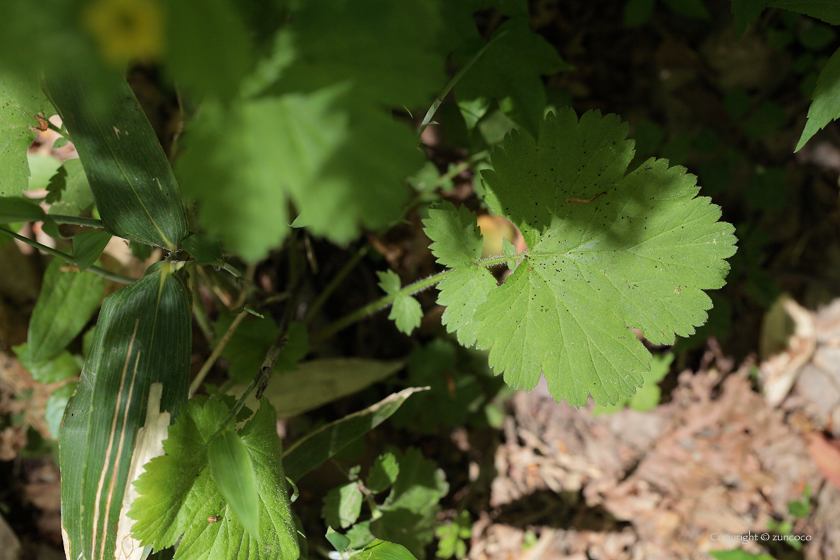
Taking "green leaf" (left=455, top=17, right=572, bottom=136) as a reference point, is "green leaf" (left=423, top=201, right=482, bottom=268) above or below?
below

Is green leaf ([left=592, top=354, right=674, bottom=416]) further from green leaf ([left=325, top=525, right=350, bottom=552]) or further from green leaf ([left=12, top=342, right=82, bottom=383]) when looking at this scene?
green leaf ([left=12, top=342, right=82, bottom=383])

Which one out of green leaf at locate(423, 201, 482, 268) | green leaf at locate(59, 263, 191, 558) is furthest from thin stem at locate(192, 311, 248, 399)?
green leaf at locate(423, 201, 482, 268)

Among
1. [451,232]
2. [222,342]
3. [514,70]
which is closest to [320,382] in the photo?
[222,342]

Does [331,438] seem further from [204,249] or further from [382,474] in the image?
[204,249]

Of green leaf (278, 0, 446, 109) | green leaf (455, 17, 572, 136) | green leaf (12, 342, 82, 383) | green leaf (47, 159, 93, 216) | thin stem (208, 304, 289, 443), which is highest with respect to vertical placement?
green leaf (278, 0, 446, 109)

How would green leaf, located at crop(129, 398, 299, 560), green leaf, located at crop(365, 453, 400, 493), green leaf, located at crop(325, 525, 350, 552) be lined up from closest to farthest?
1. green leaf, located at crop(129, 398, 299, 560)
2. green leaf, located at crop(325, 525, 350, 552)
3. green leaf, located at crop(365, 453, 400, 493)

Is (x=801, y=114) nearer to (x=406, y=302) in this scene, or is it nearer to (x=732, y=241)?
(x=732, y=241)
